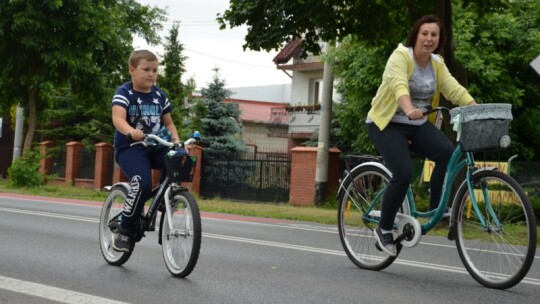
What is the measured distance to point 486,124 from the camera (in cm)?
602

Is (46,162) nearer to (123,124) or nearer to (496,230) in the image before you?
(123,124)

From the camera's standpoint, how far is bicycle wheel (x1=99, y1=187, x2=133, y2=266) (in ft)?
23.5

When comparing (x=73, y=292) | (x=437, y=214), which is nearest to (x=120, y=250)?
(x=73, y=292)

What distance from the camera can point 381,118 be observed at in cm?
684

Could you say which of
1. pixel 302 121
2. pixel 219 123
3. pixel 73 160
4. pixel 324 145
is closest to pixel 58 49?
pixel 73 160

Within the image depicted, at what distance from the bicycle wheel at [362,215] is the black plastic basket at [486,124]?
3.57ft

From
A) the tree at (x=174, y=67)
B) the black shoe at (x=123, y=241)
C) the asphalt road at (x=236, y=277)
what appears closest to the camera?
the asphalt road at (x=236, y=277)

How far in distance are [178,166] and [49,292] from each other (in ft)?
4.38

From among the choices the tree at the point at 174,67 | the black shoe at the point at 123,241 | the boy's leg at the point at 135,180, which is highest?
the tree at the point at 174,67

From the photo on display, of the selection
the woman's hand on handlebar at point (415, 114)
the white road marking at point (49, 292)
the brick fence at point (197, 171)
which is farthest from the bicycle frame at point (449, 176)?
the brick fence at point (197, 171)

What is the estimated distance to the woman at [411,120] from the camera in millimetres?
6652

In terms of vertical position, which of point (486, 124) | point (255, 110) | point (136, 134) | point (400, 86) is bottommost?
point (136, 134)

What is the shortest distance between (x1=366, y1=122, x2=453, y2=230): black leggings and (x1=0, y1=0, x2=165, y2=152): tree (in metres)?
23.6

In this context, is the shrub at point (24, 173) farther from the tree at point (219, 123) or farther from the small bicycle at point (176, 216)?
the small bicycle at point (176, 216)
